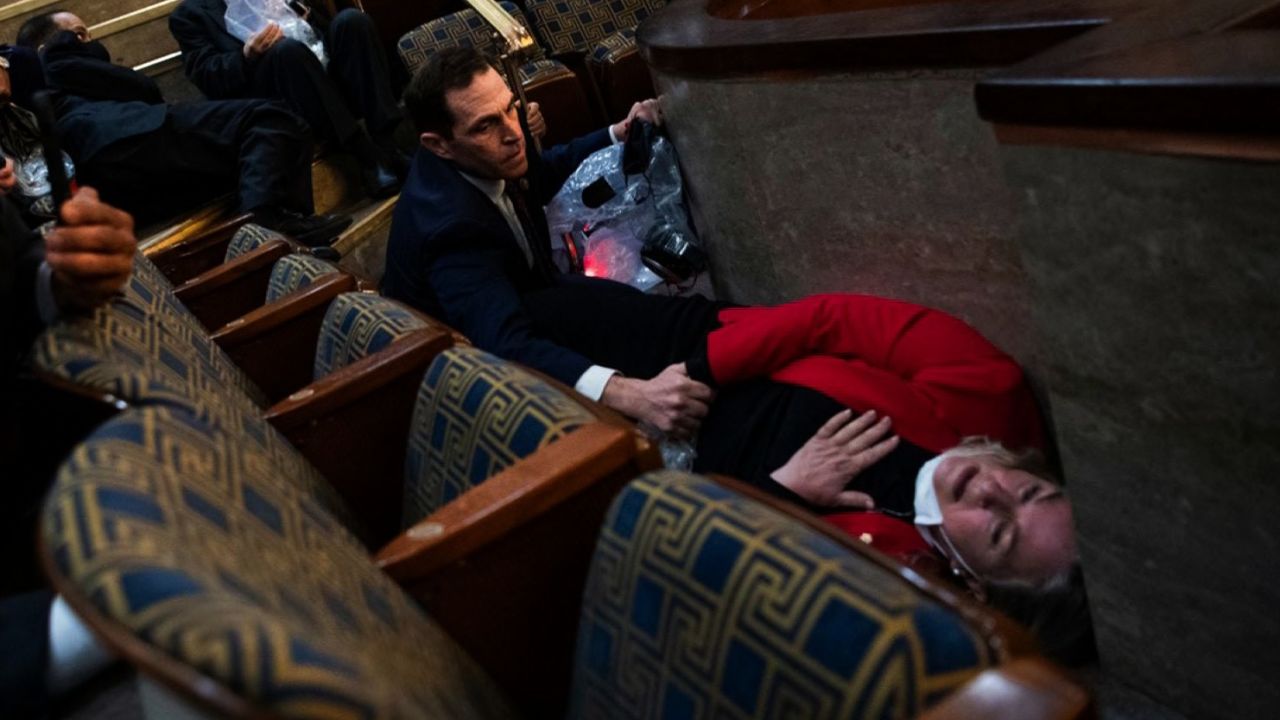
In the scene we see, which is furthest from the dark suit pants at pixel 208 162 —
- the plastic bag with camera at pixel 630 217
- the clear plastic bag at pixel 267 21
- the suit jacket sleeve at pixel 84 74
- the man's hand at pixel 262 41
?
the plastic bag with camera at pixel 630 217

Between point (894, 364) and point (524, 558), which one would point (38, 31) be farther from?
point (524, 558)

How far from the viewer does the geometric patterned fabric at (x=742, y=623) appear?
2.35ft

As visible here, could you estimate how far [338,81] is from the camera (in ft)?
13.4

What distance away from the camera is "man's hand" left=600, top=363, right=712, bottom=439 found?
5.68 feet

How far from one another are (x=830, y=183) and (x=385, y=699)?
136 centimetres

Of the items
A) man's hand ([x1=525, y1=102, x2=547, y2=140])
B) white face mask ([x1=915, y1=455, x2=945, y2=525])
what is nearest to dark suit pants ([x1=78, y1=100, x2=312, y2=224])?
man's hand ([x1=525, y1=102, x2=547, y2=140])

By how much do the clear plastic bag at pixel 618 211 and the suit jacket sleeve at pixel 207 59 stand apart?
1.86 meters

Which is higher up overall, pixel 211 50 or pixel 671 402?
pixel 211 50

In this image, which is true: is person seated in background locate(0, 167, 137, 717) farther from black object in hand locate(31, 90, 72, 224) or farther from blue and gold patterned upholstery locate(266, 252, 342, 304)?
blue and gold patterned upholstery locate(266, 252, 342, 304)

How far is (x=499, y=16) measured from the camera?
252 cm

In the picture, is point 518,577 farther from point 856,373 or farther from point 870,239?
point 870,239

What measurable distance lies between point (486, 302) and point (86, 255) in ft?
2.95

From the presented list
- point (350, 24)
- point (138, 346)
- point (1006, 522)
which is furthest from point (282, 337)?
point (350, 24)

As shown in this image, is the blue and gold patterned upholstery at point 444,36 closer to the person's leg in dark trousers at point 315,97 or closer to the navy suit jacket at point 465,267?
the person's leg in dark trousers at point 315,97
